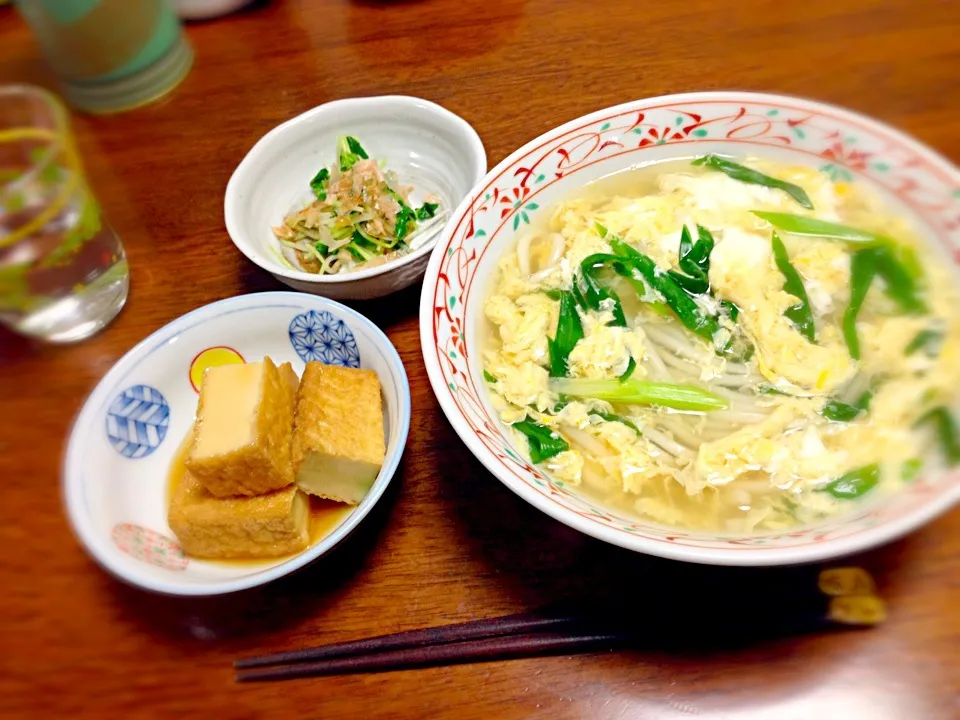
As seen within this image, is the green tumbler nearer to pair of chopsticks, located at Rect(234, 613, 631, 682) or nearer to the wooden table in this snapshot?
the wooden table

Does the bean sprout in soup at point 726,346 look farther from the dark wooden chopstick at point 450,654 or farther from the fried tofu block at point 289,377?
the fried tofu block at point 289,377

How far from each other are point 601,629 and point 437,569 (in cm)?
23

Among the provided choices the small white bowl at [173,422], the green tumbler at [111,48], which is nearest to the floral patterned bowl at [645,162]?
the small white bowl at [173,422]

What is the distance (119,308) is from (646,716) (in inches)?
39.8

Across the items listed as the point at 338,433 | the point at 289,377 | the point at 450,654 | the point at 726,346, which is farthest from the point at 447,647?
the point at 726,346

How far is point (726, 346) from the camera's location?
96cm

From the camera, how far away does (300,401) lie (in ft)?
3.08

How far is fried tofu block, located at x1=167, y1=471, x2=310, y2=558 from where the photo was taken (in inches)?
33.8

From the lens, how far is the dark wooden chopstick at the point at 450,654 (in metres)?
0.79

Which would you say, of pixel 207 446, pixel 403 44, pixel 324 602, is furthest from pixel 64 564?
pixel 403 44

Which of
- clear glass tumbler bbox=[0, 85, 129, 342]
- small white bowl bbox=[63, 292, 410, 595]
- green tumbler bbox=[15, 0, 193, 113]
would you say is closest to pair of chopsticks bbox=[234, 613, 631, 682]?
small white bowl bbox=[63, 292, 410, 595]

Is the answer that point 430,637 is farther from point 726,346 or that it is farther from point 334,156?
point 334,156

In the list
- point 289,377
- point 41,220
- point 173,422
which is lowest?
point 173,422

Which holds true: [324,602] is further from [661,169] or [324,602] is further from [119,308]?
[661,169]
